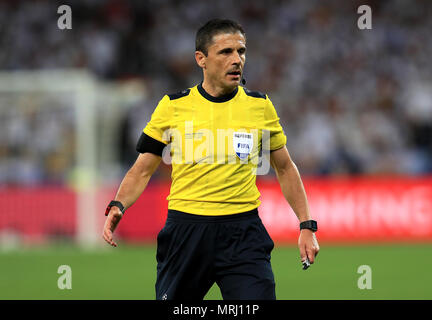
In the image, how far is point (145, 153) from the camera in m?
5.36

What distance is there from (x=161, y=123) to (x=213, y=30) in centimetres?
68

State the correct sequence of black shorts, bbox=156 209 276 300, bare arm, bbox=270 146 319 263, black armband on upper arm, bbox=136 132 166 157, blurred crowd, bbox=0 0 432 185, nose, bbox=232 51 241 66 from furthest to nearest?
blurred crowd, bbox=0 0 432 185, bare arm, bbox=270 146 319 263, black armband on upper arm, bbox=136 132 166 157, nose, bbox=232 51 241 66, black shorts, bbox=156 209 276 300

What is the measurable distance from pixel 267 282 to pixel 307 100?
14543 millimetres

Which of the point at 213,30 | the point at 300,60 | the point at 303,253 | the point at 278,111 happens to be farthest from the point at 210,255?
the point at 300,60

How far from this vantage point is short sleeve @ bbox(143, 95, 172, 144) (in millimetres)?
5234

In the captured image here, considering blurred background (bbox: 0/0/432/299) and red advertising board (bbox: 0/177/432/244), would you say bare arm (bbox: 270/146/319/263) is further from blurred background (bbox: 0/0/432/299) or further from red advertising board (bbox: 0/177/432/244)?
red advertising board (bbox: 0/177/432/244)

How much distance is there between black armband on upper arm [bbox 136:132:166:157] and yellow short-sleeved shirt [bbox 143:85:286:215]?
1.2 inches

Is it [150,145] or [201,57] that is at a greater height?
[201,57]

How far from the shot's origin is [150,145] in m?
5.30

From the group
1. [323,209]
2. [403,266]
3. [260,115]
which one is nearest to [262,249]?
[260,115]

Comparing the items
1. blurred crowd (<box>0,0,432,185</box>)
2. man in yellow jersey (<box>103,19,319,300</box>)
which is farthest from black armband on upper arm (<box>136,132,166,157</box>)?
blurred crowd (<box>0,0,432,185</box>)

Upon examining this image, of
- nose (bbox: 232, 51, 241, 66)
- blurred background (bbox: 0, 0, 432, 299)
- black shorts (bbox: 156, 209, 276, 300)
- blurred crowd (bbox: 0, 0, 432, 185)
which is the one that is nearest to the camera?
black shorts (bbox: 156, 209, 276, 300)

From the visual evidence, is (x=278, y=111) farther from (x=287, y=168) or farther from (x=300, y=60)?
(x=287, y=168)
